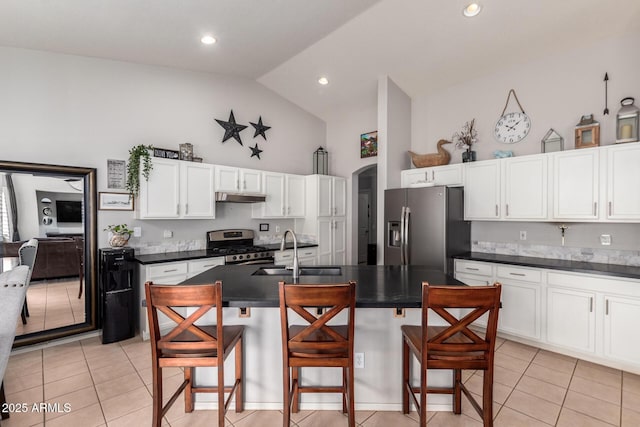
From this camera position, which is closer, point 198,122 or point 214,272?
point 214,272

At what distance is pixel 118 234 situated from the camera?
12.0 ft

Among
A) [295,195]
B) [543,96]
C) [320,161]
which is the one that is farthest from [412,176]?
[320,161]

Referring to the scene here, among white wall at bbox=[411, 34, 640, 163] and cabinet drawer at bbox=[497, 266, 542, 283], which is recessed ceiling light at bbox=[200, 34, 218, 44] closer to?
white wall at bbox=[411, 34, 640, 163]

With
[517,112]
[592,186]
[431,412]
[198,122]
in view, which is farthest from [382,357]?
[198,122]

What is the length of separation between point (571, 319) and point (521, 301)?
44cm

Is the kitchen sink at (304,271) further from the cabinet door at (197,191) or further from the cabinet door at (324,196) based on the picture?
the cabinet door at (324,196)

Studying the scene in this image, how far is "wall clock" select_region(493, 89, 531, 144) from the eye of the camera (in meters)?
3.92

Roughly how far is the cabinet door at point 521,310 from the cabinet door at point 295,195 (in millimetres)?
3212

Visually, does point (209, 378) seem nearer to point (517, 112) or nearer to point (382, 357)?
point (382, 357)

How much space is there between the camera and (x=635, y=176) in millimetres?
2939

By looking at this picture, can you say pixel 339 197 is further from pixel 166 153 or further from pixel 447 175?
pixel 166 153

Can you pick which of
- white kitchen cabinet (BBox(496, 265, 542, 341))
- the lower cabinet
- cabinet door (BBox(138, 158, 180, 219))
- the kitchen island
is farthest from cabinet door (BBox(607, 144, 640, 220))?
cabinet door (BBox(138, 158, 180, 219))

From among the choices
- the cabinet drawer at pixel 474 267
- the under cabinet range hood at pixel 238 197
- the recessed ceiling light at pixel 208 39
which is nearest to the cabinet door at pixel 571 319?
the cabinet drawer at pixel 474 267

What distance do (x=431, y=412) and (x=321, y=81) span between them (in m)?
4.53
